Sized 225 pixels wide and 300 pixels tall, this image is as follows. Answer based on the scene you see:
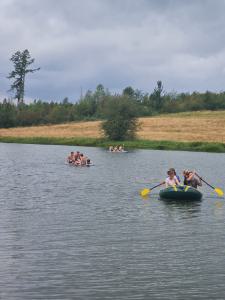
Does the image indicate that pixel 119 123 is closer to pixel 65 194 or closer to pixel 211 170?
Result: pixel 211 170

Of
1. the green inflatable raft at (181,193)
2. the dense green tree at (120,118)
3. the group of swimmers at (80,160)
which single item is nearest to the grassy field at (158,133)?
the dense green tree at (120,118)

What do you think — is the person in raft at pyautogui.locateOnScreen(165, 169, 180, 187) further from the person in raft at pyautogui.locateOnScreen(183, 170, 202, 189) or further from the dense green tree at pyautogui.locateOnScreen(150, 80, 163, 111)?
the dense green tree at pyautogui.locateOnScreen(150, 80, 163, 111)

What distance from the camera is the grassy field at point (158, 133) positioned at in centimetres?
9825

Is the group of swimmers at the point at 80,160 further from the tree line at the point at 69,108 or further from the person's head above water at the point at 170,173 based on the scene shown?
the tree line at the point at 69,108

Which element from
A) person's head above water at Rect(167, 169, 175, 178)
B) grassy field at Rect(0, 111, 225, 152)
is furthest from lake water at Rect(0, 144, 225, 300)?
grassy field at Rect(0, 111, 225, 152)

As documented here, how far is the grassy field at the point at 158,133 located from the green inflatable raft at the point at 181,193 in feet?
196

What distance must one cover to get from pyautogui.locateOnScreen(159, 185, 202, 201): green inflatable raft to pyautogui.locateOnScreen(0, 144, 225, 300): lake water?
25.0 inches

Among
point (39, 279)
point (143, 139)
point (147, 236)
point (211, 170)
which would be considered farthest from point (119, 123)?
point (39, 279)

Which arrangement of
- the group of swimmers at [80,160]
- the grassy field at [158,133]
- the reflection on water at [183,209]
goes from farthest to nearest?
the grassy field at [158,133] < the group of swimmers at [80,160] < the reflection on water at [183,209]

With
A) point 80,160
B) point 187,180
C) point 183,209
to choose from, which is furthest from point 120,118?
point 183,209

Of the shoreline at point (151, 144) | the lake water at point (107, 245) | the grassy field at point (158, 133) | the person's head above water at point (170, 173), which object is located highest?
the grassy field at point (158, 133)

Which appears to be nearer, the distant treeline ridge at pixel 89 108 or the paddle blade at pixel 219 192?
the paddle blade at pixel 219 192

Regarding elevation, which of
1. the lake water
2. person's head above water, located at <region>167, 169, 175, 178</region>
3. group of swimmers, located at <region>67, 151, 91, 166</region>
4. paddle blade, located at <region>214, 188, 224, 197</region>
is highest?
person's head above water, located at <region>167, 169, 175, 178</region>

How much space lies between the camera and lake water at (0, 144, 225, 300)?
50.8 ft
